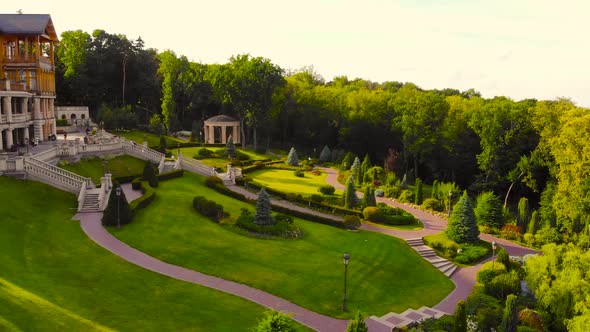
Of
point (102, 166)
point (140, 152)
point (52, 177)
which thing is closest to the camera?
point (52, 177)

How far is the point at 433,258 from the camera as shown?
34656 mm

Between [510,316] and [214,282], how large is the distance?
611 inches

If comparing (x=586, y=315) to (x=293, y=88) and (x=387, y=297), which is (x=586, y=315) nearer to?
(x=387, y=297)

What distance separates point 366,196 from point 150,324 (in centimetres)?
2899

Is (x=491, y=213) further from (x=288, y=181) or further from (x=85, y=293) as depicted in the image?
(x=85, y=293)

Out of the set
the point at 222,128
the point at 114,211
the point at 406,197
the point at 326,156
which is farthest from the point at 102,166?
the point at 326,156

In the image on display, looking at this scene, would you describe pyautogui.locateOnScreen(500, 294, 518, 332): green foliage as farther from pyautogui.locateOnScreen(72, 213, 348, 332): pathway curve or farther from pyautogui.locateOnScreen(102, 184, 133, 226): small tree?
pyautogui.locateOnScreen(102, 184, 133, 226): small tree

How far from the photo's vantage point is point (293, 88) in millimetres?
93500

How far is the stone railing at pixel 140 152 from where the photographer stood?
5178cm

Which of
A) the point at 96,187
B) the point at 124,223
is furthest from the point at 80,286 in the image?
the point at 96,187

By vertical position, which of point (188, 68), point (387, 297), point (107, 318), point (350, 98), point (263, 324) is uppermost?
point (188, 68)

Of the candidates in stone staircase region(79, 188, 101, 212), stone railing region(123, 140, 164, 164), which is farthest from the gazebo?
stone staircase region(79, 188, 101, 212)

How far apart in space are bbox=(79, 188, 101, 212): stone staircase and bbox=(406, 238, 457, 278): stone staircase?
25482 millimetres

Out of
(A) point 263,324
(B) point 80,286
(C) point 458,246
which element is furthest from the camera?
(C) point 458,246
